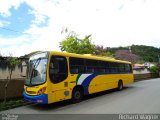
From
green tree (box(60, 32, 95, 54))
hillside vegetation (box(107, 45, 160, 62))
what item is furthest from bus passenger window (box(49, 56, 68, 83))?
hillside vegetation (box(107, 45, 160, 62))

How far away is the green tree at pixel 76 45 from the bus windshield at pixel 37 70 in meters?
18.9

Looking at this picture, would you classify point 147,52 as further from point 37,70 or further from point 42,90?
point 42,90

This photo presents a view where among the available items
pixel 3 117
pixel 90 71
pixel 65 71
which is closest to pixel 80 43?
pixel 90 71

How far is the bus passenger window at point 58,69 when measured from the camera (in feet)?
37.3

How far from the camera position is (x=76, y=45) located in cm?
3127

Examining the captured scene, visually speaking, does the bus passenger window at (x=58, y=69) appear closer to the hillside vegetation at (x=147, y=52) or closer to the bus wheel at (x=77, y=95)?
the bus wheel at (x=77, y=95)

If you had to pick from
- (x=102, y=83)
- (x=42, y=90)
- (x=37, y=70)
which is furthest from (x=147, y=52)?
(x=42, y=90)

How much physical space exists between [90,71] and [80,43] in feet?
56.3

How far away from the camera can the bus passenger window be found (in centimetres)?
1137

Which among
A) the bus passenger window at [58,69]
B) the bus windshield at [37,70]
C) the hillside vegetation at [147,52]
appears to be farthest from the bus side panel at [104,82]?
the hillside vegetation at [147,52]

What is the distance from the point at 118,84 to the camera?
19375 mm

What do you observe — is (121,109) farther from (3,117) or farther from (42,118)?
(3,117)

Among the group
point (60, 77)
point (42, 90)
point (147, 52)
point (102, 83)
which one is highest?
point (147, 52)

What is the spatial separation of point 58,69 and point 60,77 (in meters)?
0.43
